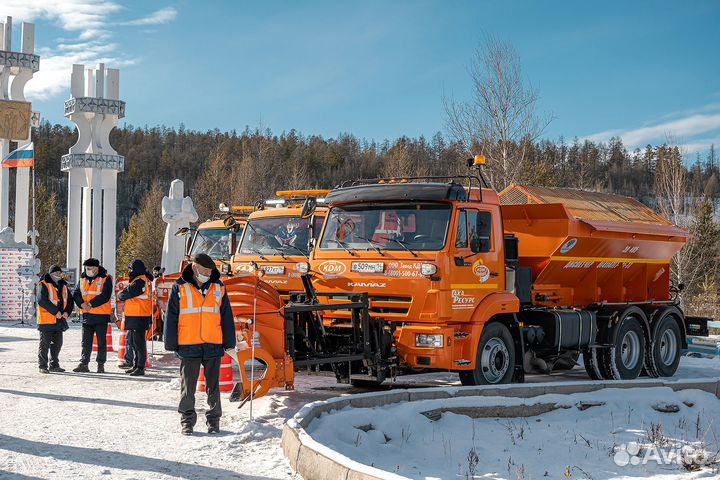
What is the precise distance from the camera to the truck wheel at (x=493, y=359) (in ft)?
33.3

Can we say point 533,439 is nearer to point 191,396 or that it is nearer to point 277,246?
point 191,396

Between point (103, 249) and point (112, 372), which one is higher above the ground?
point (103, 249)

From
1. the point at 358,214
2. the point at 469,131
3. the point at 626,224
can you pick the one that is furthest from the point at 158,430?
the point at 469,131

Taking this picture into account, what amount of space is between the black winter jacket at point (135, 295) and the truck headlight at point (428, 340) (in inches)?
206

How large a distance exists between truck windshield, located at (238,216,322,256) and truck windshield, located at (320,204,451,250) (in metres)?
2.33

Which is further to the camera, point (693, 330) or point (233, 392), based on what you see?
point (693, 330)

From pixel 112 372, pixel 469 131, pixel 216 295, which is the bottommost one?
pixel 112 372

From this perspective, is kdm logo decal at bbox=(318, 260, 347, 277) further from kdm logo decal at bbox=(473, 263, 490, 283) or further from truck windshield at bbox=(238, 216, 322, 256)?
truck windshield at bbox=(238, 216, 322, 256)

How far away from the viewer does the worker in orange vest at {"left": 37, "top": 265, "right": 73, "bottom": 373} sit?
12.6 meters

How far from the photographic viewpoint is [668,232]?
1452 cm

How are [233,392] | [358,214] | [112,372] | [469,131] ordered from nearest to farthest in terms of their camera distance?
[233,392] → [358,214] → [112,372] → [469,131]

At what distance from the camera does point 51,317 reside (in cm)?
1266

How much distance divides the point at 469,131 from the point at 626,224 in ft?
41.0

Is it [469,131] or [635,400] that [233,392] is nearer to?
[635,400]
